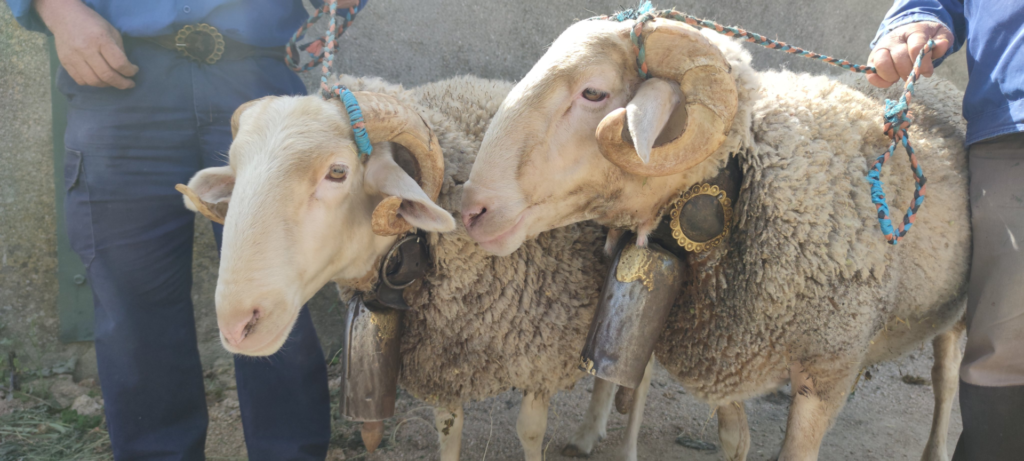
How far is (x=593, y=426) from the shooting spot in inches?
111

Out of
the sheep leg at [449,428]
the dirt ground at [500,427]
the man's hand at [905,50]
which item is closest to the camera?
the man's hand at [905,50]

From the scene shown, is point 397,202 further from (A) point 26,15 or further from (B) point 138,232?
(A) point 26,15

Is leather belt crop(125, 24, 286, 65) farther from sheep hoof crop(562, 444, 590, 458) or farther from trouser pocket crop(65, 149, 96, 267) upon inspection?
sheep hoof crop(562, 444, 590, 458)

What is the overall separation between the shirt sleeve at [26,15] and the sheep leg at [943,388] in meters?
3.82

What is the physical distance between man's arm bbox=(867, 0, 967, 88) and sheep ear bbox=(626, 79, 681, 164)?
78 centimetres

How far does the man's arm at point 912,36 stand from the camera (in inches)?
63.0

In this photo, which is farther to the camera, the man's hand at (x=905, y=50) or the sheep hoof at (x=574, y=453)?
the sheep hoof at (x=574, y=453)

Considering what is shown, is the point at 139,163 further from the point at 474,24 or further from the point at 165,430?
the point at 474,24

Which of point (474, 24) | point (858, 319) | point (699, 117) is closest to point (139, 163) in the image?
point (699, 117)

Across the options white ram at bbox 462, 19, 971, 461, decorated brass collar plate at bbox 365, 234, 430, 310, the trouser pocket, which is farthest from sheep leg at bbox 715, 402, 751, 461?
the trouser pocket

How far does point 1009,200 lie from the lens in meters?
1.50

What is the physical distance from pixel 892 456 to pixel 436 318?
262 cm

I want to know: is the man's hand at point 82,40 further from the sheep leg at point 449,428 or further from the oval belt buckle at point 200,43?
the sheep leg at point 449,428

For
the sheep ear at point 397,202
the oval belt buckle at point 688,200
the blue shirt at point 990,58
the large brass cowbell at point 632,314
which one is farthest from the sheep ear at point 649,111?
the blue shirt at point 990,58
